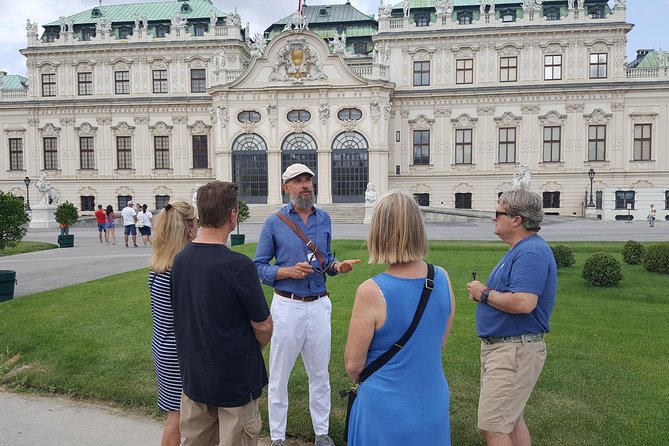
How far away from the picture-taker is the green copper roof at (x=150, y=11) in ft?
146

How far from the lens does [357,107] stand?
38875 mm

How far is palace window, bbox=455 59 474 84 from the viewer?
135 feet

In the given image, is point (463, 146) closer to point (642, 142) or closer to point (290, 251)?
point (642, 142)

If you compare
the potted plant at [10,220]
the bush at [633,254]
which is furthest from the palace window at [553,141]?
the potted plant at [10,220]

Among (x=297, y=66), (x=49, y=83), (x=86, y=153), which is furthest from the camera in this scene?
(x=86, y=153)

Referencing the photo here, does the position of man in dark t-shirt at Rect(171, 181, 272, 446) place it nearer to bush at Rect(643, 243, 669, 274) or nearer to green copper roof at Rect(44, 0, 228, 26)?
bush at Rect(643, 243, 669, 274)

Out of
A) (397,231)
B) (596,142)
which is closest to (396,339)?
(397,231)

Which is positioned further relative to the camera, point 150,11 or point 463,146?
point 150,11

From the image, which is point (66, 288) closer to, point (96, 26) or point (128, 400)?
point (128, 400)

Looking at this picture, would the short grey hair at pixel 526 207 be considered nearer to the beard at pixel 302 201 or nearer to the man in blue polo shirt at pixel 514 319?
the man in blue polo shirt at pixel 514 319

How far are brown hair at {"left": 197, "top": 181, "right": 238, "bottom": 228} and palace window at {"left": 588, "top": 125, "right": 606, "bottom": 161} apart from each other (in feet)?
138

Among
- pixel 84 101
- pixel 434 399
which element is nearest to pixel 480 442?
pixel 434 399

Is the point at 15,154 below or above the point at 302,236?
above

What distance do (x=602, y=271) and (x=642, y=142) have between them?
34.9 metres
